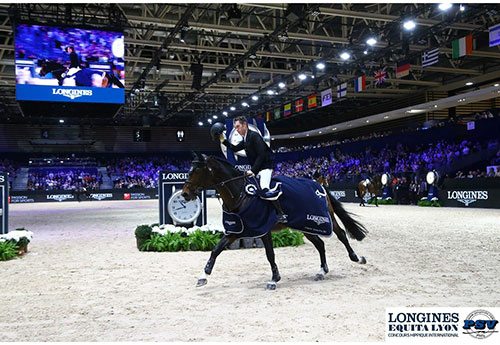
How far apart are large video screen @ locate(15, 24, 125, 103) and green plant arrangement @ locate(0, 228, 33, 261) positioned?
4.81 meters

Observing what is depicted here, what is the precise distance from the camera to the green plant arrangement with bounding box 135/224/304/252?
30.1ft

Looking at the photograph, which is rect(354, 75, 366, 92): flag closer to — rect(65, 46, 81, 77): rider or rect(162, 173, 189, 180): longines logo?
rect(65, 46, 81, 77): rider

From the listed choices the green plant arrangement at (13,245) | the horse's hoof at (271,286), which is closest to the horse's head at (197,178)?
the horse's hoof at (271,286)

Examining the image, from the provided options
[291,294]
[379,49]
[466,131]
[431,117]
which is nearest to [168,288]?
[291,294]

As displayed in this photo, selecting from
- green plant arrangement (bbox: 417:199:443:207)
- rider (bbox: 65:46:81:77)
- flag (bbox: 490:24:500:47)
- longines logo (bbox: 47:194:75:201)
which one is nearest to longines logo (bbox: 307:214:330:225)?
rider (bbox: 65:46:81:77)

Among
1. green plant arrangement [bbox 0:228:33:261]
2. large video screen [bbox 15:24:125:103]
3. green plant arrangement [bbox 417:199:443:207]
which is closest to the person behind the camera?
green plant arrangement [bbox 0:228:33:261]

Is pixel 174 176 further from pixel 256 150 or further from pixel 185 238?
pixel 256 150

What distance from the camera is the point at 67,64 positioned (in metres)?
12.5

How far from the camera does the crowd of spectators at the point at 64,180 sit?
1640 inches

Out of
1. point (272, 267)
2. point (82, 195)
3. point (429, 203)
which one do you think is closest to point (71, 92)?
point (272, 267)

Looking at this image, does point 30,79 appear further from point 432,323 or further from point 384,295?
point 432,323

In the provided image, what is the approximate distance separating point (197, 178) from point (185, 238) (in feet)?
12.8

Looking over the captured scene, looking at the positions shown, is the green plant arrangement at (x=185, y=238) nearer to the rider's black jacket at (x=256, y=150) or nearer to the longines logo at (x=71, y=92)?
the rider's black jacket at (x=256, y=150)

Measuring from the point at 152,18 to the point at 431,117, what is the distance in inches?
936
